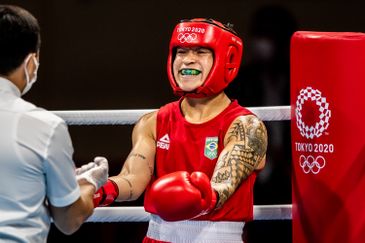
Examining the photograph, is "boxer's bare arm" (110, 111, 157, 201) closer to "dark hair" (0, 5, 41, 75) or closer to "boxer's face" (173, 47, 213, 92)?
"boxer's face" (173, 47, 213, 92)

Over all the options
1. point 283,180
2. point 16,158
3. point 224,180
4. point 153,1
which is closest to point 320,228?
point 224,180

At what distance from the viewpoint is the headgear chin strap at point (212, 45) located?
8.20 feet

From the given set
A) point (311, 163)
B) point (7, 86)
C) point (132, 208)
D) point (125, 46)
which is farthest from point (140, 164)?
point (125, 46)

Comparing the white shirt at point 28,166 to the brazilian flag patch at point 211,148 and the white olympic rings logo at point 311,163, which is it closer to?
the brazilian flag patch at point 211,148

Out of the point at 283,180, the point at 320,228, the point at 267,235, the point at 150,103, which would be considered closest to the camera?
the point at 320,228

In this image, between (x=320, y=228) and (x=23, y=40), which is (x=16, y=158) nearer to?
(x=23, y=40)

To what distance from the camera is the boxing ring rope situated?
279 cm

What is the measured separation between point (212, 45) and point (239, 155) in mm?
365

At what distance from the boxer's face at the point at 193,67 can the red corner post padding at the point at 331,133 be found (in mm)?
287

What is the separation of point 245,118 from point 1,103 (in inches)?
36.2

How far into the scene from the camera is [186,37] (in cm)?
253

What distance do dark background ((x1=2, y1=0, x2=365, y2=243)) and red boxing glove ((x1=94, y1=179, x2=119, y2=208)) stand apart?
87.1 inches

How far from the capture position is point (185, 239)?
2.42 meters

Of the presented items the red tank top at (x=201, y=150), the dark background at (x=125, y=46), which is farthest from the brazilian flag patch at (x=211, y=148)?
the dark background at (x=125, y=46)
